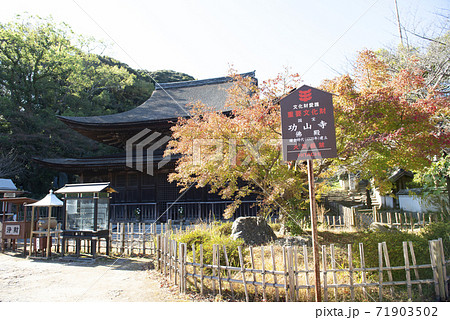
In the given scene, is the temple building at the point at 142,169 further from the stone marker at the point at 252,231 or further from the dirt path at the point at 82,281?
the dirt path at the point at 82,281

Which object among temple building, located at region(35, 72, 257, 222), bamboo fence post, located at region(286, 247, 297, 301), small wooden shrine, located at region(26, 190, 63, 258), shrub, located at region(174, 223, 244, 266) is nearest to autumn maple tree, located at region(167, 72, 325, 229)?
shrub, located at region(174, 223, 244, 266)

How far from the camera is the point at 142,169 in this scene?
14203 millimetres

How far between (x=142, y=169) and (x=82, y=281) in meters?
8.51

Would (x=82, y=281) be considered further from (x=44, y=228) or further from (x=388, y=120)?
(x=388, y=120)

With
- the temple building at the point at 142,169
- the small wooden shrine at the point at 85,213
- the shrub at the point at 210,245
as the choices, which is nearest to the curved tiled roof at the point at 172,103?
the temple building at the point at 142,169

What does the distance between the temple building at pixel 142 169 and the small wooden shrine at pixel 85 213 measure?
451 cm

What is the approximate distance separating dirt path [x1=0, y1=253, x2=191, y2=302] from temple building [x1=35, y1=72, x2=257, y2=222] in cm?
612

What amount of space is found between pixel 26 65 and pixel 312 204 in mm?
25140

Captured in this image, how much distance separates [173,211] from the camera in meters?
14.4

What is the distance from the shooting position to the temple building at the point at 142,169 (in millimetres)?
13945

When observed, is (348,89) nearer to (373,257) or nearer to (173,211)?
(373,257)

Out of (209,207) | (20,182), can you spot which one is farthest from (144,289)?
(20,182)

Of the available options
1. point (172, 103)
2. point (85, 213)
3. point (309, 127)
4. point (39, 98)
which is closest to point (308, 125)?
point (309, 127)

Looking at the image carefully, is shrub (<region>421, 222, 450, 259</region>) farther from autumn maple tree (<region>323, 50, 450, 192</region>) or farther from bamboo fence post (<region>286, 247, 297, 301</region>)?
bamboo fence post (<region>286, 247, 297, 301</region>)
